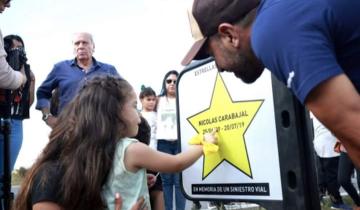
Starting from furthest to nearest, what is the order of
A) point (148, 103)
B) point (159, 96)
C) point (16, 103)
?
point (148, 103) → point (159, 96) → point (16, 103)

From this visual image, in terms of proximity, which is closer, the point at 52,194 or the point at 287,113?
the point at 287,113

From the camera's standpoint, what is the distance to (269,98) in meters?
1.15

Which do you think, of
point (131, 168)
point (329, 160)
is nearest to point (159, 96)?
point (329, 160)

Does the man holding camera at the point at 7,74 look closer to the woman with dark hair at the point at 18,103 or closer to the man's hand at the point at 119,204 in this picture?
the woman with dark hair at the point at 18,103

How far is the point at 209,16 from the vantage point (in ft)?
3.60

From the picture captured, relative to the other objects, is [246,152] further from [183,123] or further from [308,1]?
[308,1]

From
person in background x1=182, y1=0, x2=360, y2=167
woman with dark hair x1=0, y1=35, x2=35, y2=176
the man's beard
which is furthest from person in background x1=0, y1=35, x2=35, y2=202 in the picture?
person in background x1=182, y1=0, x2=360, y2=167

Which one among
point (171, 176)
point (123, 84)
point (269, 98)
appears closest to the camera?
point (269, 98)

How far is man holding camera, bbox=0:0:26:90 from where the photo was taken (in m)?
2.45

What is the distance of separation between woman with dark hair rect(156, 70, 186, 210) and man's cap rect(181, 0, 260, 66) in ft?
7.28

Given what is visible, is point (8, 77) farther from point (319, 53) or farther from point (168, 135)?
point (319, 53)

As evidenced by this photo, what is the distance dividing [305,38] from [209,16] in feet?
1.12

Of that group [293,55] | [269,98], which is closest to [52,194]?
[269,98]

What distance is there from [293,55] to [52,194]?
1.23 meters
